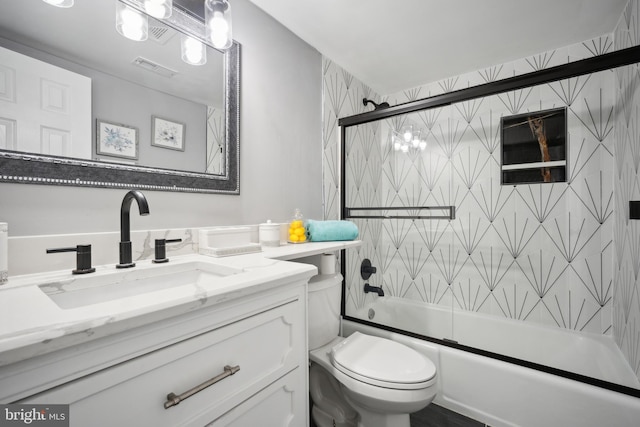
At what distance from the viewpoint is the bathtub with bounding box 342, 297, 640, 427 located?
116 centimetres

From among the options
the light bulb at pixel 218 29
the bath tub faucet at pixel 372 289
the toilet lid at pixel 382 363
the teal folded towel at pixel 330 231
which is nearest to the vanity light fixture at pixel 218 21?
the light bulb at pixel 218 29

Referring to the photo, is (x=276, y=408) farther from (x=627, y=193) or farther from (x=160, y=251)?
(x=627, y=193)

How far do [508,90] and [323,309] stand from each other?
145 centimetres

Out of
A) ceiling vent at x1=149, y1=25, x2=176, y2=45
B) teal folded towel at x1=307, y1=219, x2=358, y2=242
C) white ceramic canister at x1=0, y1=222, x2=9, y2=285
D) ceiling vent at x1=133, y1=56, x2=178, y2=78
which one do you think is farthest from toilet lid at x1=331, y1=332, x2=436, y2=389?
ceiling vent at x1=149, y1=25, x2=176, y2=45

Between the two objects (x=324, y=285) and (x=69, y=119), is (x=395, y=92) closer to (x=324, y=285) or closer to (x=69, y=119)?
(x=324, y=285)

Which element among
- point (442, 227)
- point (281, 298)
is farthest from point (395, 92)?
point (281, 298)

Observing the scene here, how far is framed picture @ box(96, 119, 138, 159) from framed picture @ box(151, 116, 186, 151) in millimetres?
73

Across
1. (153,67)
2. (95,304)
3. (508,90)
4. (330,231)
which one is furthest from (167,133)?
(508,90)

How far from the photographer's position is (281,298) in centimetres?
79

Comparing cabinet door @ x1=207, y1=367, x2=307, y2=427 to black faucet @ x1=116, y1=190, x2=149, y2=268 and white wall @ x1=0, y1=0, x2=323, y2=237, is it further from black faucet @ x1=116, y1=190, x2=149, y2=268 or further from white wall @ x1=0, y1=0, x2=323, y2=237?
white wall @ x1=0, y1=0, x2=323, y2=237

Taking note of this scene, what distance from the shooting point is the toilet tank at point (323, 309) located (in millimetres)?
1320

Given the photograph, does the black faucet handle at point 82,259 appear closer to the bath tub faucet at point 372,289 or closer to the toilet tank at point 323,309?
the toilet tank at point 323,309

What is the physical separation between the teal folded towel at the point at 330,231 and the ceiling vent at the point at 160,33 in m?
1.06

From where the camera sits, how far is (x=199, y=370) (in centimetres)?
59
